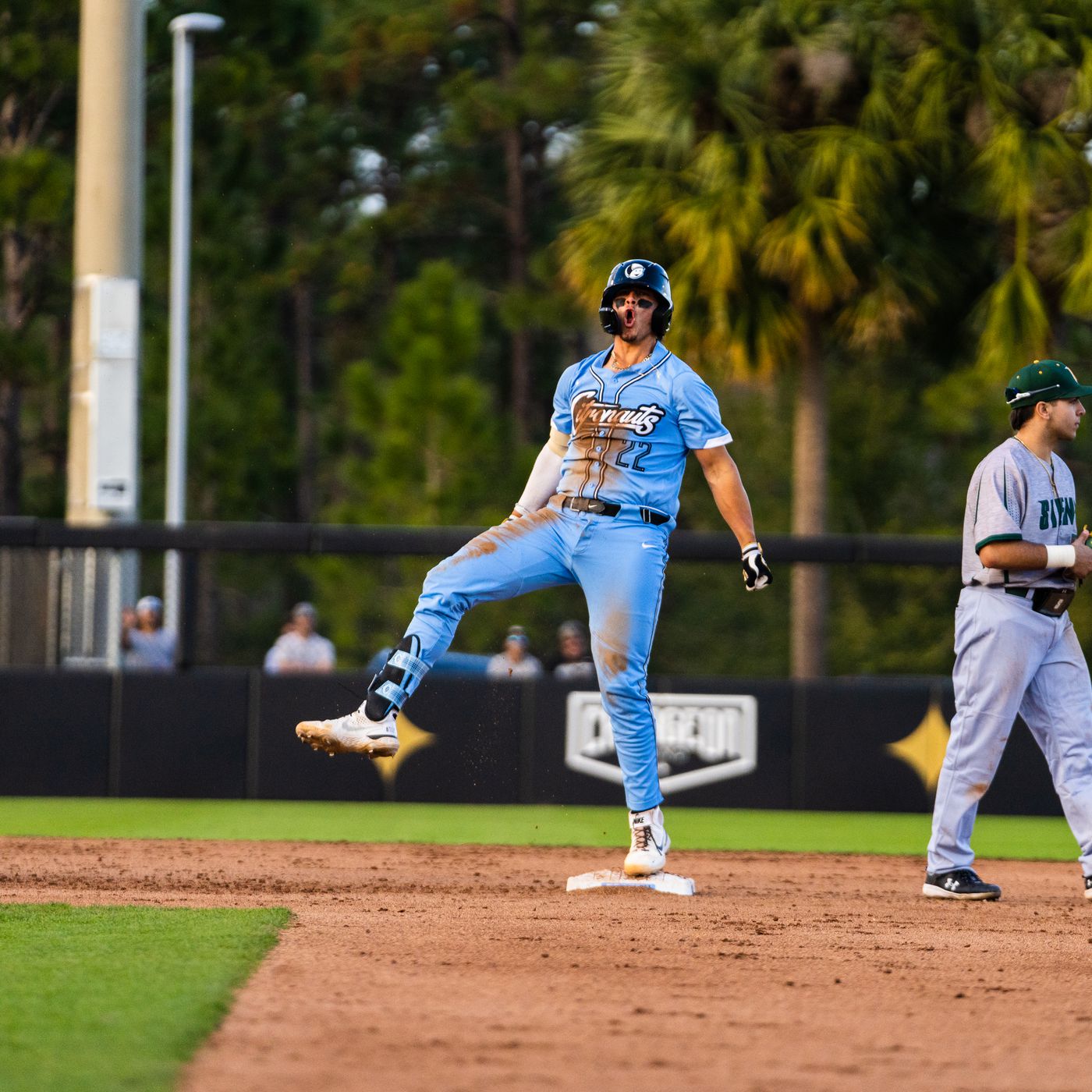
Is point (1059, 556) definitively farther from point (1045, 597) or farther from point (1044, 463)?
point (1044, 463)

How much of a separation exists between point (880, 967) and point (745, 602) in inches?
873

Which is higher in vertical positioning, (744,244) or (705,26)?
(705,26)

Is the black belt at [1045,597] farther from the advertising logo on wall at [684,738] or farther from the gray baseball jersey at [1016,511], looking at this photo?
the advertising logo on wall at [684,738]

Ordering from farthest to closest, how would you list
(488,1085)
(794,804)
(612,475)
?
(794,804) < (612,475) < (488,1085)

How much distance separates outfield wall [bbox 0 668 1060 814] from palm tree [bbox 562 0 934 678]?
15.3 ft

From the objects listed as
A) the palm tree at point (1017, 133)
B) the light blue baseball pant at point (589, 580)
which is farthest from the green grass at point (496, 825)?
the palm tree at point (1017, 133)

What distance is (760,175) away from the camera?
17109mm

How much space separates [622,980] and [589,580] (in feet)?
6.80

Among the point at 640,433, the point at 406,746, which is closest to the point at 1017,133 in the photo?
the point at 406,746

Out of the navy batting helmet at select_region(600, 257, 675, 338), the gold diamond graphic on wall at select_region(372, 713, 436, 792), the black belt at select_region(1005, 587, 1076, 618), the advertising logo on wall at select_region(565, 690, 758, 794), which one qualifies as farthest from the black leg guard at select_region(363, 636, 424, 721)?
the gold diamond graphic on wall at select_region(372, 713, 436, 792)

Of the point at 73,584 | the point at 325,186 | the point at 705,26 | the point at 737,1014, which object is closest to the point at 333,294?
the point at 325,186

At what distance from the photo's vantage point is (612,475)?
6.67 meters

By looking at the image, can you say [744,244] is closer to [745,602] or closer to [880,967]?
[745,602]

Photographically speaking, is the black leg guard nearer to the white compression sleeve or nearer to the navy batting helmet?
the white compression sleeve
